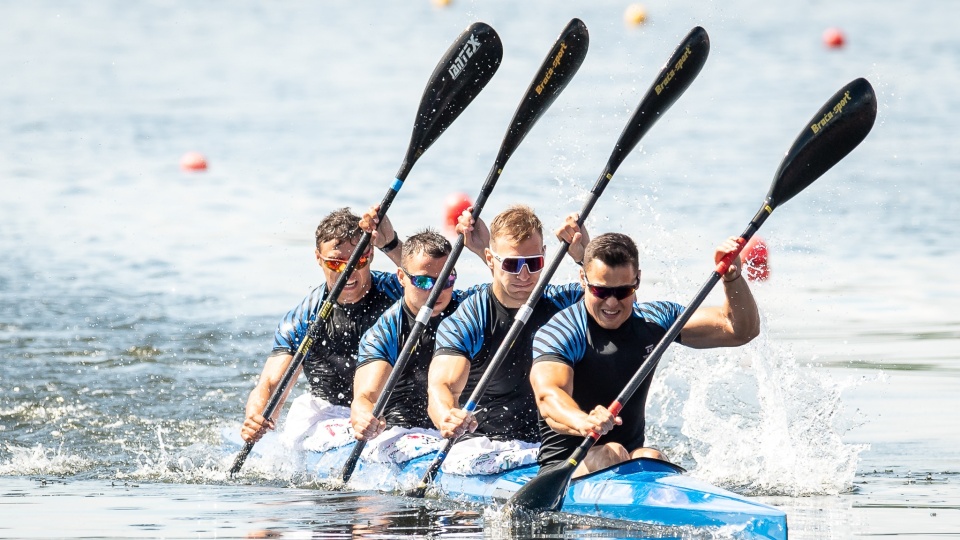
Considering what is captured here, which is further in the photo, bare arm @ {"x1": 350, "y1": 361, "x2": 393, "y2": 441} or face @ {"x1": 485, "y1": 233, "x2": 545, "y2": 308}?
bare arm @ {"x1": 350, "y1": 361, "x2": 393, "y2": 441}

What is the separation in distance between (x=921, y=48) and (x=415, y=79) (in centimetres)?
989

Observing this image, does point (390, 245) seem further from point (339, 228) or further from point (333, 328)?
point (333, 328)

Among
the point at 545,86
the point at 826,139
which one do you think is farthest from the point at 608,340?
the point at 545,86

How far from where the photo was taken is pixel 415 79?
93.0ft

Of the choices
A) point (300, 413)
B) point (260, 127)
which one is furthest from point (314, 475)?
point (260, 127)

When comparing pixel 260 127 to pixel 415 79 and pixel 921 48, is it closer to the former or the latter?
pixel 415 79

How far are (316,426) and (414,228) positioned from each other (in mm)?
7486

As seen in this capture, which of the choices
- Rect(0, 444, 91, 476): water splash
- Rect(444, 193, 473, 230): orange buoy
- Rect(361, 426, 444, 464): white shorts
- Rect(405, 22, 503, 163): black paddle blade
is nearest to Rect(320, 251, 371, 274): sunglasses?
Rect(405, 22, 503, 163): black paddle blade

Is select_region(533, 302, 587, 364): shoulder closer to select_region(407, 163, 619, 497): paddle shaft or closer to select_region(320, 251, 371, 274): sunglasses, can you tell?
select_region(407, 163, 619, 497): paddle shaft

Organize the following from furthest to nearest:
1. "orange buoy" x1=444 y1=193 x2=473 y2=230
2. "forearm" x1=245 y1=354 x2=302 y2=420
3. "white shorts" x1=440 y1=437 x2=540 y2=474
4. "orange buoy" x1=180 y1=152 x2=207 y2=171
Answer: "orange buoy" x1=180 y1=152 x2=207 y2=171 → "orange buoy" x1=444 y1=193 x2=473 y2=230 → "forearm" x1=245 y1=354 x2=302 y2=420 → "white shorts" x1=440 y1=437 x2=540 y2=474

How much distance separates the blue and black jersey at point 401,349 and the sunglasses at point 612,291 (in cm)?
134

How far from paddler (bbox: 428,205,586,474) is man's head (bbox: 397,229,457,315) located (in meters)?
0.44

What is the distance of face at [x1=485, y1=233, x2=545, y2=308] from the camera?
7293mm

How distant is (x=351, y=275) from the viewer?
852cm
